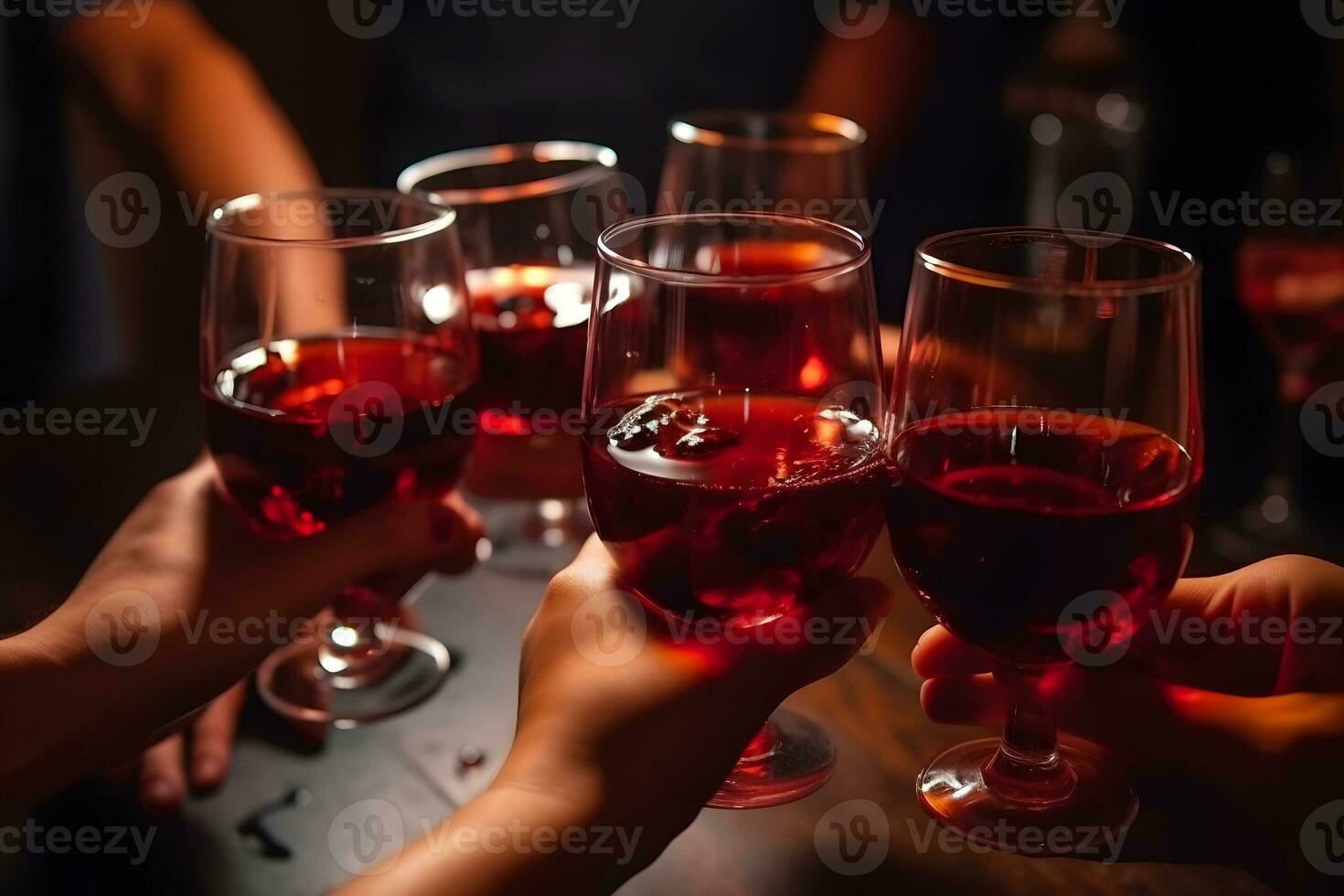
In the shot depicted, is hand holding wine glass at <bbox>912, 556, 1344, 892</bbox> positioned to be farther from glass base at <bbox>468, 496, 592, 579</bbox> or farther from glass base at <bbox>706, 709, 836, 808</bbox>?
glass base at <bbox>468, 496, 592, 579</bbox>

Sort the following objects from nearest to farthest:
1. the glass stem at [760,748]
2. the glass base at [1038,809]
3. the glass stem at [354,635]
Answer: the glass base at [1038,809]
the glass stem at [760,748]
the glass stem at [354,635]

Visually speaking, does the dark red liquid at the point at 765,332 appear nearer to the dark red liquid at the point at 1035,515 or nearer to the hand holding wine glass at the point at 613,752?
the dark red liquid at the point at 1035,515

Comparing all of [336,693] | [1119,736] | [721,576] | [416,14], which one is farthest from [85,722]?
[416,14]

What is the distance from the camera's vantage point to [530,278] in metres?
1.45

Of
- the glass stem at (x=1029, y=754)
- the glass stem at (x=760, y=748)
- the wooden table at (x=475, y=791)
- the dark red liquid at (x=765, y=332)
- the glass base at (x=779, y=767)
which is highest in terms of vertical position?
the dark red liquid at (x=765, y=332)

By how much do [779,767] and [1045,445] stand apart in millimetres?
352

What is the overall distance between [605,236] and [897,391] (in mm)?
253

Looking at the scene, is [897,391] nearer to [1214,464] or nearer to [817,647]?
[817,647]

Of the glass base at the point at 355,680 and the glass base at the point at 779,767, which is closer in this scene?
the glass base at the point at 779,767

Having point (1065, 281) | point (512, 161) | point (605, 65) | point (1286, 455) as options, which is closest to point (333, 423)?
point (512, 161)

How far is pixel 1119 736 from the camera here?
3.29ft

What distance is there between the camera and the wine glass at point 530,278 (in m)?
1.40

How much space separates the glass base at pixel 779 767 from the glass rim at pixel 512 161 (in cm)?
67

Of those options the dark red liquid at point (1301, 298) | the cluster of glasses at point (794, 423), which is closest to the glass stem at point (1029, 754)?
the cluster of glasses at point (794, 423)
